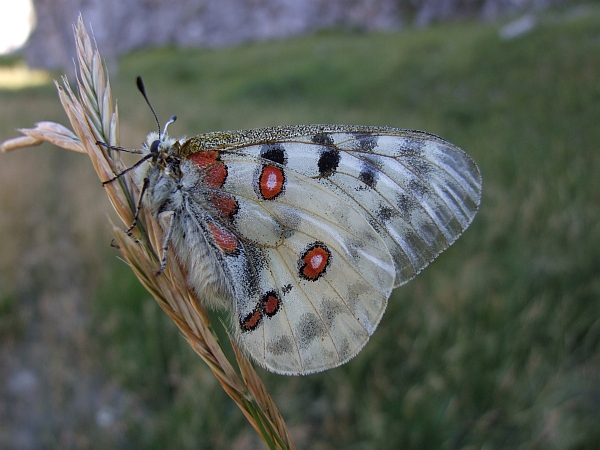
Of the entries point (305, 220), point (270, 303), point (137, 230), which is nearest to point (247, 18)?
point (305, 220)

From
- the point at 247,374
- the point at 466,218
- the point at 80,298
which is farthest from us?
the point at 80,298

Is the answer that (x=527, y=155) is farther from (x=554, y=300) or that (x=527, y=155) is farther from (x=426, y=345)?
(x=426, y=345)

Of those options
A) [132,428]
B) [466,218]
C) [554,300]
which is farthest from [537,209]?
[132,428]

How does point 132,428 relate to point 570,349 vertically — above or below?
above

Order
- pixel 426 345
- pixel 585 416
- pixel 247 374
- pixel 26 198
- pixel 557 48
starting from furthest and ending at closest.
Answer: pixel 557 48
pixel 26 198
pixel 426 345
pixel 585 416
pixel 247 374

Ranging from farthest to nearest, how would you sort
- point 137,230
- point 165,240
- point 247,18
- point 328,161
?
point 247,18, point 328,161, point 165,240, point 137,230

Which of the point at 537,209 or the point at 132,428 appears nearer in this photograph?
the point at 132,428

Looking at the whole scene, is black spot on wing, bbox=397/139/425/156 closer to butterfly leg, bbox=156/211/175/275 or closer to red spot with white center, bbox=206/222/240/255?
red spot with white center, bbox=206/222/240/255

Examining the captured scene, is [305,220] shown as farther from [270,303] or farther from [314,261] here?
[270,303]
